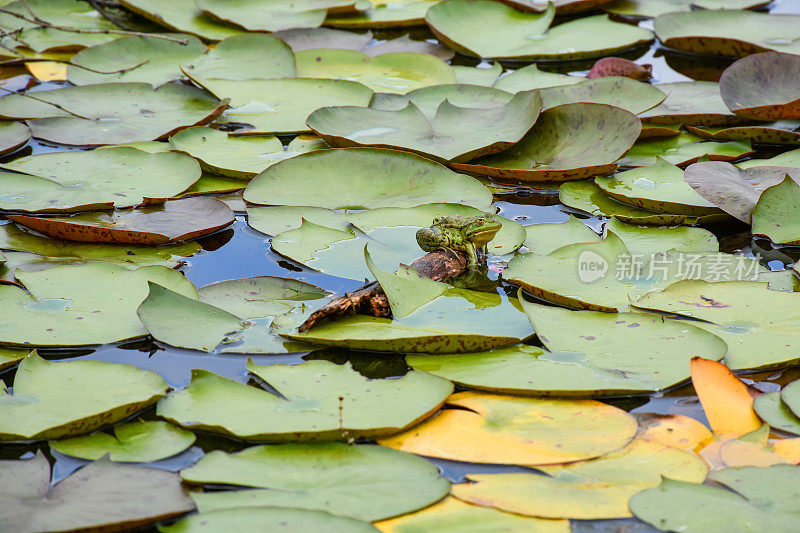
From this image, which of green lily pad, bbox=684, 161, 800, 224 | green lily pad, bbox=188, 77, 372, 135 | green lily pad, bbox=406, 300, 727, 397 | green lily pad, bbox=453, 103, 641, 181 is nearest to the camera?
green lily pad, bbox=406, 300, 727, 397

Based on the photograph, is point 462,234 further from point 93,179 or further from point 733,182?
point 93,179

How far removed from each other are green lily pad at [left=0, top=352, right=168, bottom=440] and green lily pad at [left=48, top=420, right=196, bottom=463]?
0.10 feet

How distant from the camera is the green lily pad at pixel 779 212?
112 inches

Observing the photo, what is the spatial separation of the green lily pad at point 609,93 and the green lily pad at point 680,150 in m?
0.20

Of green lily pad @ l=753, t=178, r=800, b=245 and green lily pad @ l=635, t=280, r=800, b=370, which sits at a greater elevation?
green lily pad @ l=753, t=178, r=800, b=245

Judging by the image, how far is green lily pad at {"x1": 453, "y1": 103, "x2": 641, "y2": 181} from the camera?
3.26 m

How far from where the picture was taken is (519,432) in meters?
1.93

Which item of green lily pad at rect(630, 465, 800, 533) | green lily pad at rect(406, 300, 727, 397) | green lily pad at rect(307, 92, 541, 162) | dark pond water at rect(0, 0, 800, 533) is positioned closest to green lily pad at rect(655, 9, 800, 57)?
dark pond water at rect(0, 0, 800, 533)

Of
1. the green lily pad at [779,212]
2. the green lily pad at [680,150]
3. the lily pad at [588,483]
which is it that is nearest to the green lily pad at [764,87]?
the green lily pad at [680,150]

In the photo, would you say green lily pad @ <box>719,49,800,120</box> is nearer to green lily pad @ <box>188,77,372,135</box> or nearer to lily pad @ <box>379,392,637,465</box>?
green lily pad @ <box>188,77,372,135</box>

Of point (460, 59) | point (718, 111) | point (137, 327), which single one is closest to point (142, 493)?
point (137, 327)

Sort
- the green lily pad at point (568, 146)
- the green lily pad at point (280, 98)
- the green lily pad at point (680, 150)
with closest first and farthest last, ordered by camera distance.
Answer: the green lily pad at point (568, 146) < the green lily pad at point (680, 150) < the green lily pad at point (280, 98)

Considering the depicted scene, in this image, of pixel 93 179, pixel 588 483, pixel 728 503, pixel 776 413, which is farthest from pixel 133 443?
pixel 93 179

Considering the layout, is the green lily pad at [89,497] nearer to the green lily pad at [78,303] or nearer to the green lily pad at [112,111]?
the green lily pad at [78,303]
